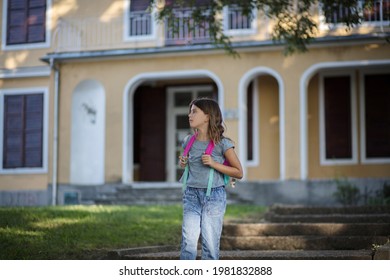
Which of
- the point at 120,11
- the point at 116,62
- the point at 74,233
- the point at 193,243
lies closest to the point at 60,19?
the point at 120,11

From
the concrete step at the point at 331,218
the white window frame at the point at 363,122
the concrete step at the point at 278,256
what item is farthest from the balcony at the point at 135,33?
the concrete step at the point at 278,256

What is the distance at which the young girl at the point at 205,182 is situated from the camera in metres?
5.16

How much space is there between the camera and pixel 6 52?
892cm

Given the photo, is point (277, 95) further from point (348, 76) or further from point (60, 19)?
point (60, 19)

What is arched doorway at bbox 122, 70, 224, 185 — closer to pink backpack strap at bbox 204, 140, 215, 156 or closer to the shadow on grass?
the shadow on grass

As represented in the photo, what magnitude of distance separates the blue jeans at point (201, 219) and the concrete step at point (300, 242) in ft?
8.94

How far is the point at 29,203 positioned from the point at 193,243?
20.3ft

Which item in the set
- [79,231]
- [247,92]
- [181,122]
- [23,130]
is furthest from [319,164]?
[79,231]

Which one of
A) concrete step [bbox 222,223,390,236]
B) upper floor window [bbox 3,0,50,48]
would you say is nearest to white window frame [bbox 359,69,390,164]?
concrete step [bbox 222,223,390,236]

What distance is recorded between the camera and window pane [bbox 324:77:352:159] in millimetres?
14305

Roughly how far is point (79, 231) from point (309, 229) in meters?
2.40

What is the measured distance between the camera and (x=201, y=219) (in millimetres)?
5199

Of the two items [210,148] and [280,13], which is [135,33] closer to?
[280,13]

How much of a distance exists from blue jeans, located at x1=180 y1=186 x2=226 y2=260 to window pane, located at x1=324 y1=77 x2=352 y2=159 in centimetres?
940
